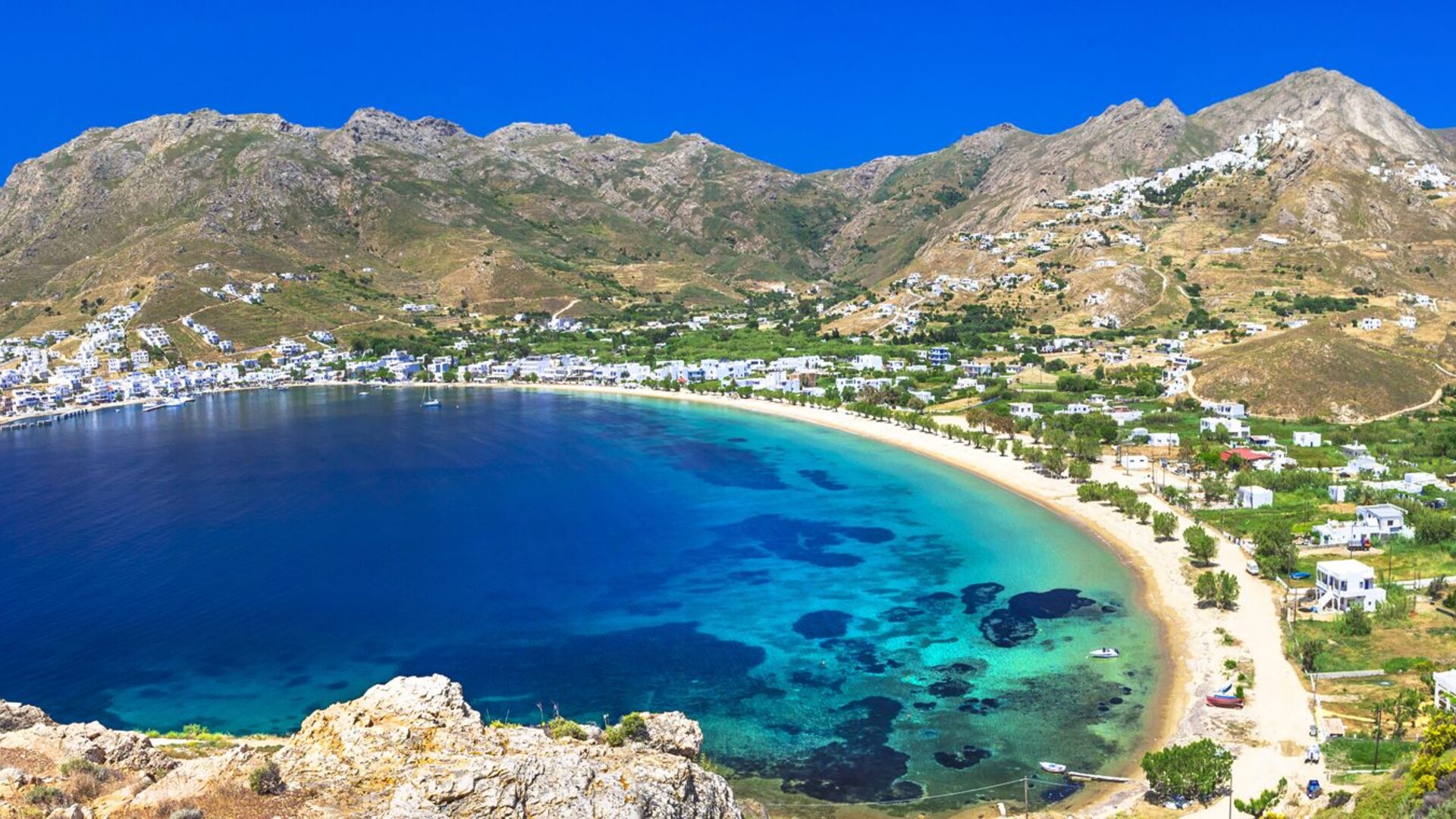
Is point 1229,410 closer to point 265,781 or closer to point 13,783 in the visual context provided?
point 265,781

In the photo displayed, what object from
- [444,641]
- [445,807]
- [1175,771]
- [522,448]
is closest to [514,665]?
[444,641]

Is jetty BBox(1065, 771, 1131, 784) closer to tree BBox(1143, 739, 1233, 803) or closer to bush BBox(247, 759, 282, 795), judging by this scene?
tree BBox(1143, 739, 1233, 803)

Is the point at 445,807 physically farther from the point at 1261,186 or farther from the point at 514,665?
the point at 1261,186

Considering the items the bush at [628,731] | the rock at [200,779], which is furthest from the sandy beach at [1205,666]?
the rock at [200,779]

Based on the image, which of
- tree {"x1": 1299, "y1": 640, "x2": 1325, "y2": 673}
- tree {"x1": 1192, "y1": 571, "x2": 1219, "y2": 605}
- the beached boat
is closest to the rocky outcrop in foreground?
the beached boat

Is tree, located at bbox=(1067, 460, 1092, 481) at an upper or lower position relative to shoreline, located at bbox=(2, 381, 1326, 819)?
upper

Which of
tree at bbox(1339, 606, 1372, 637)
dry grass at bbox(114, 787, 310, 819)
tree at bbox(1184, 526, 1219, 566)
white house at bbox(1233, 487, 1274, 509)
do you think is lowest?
tree at bbox(1339, 606, 1372, 637)

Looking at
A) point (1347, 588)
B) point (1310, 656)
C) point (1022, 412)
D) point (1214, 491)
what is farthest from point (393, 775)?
point (1022, 412)
